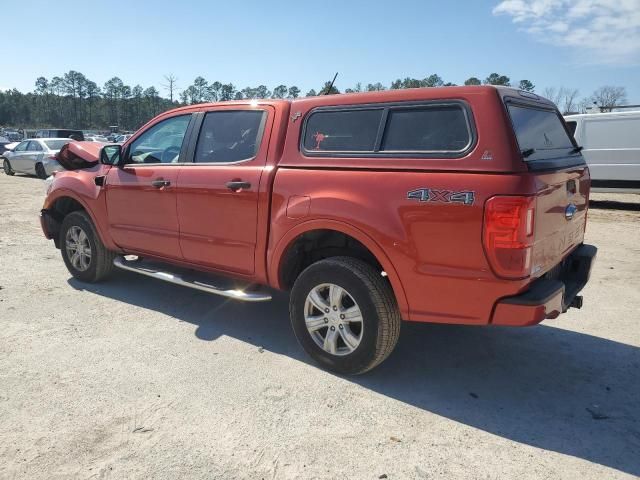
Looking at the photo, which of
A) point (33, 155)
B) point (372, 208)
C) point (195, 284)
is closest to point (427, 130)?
point (372, 208)

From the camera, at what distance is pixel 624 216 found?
1062cm

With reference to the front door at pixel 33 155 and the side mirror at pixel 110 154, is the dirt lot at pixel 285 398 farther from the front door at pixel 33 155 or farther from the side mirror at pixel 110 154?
the front door at pixel 33 155

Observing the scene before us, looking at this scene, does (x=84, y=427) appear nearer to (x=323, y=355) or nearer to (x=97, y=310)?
(x=323, y=355)

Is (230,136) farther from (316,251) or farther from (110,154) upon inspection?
(110,154)

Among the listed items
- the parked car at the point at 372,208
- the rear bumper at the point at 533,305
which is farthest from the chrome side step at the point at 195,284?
the rear bumper at the point at 533,305

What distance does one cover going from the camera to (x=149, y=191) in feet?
15.1

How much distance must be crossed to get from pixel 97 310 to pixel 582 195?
4323mm

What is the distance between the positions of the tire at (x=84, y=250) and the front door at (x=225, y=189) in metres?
1.47

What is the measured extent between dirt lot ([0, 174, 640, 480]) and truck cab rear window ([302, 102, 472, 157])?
1.59 metres

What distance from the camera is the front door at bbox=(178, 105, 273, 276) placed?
152 inches

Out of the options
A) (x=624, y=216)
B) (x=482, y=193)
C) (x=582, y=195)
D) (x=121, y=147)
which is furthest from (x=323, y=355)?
(x=624, y=216)

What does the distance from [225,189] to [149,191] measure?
41.4 inches

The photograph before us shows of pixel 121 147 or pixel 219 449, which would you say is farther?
pixel 121 147

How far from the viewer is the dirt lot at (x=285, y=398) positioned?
258 cm
